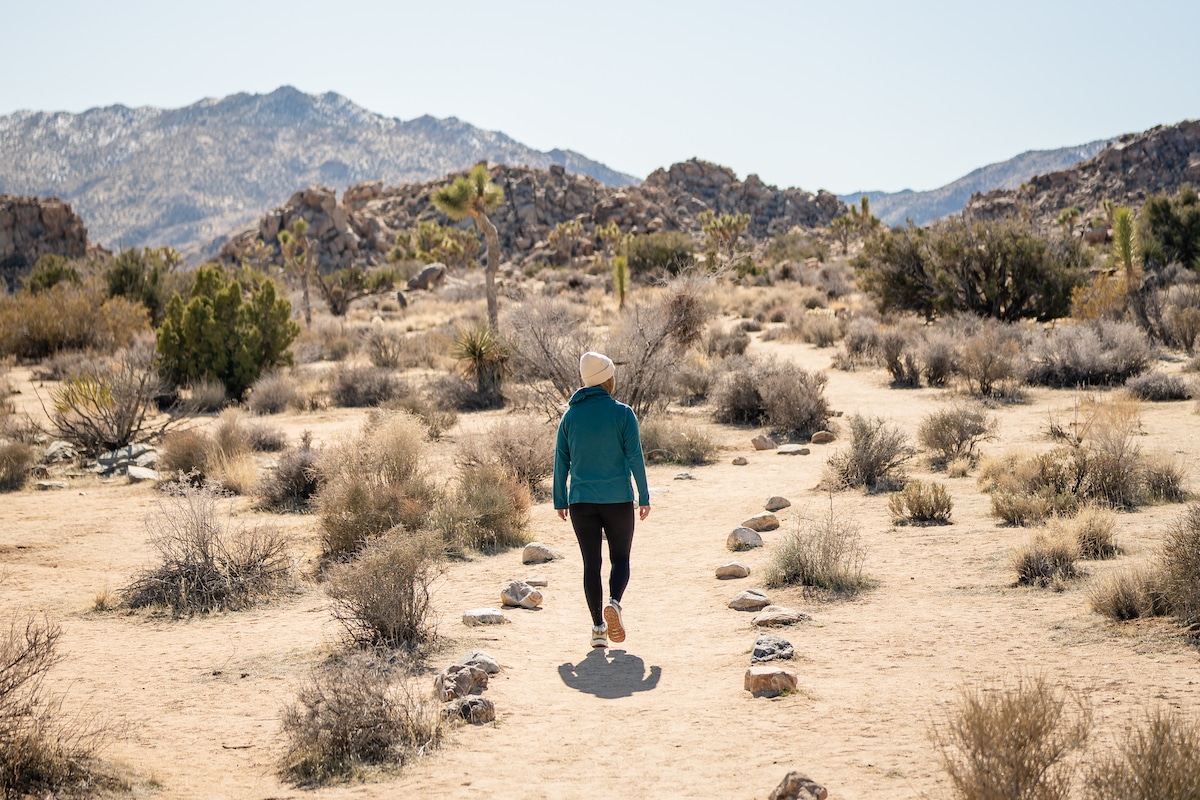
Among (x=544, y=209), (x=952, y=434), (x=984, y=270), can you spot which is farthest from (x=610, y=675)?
(x=544, y=209)

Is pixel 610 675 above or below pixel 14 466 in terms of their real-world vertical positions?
below

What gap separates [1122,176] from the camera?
85688 millimetres

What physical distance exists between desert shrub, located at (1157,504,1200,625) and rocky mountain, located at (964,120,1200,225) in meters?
79.4

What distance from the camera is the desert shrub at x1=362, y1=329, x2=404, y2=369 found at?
26578 millimetres

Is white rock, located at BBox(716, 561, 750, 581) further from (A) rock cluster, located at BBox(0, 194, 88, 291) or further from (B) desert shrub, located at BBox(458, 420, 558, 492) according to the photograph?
(A) rock cluster, located at BBox(0, 194, 88, 291)

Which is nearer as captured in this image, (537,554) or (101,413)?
(537,554)

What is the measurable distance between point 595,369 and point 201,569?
4.16m

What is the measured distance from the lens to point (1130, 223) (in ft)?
78.9

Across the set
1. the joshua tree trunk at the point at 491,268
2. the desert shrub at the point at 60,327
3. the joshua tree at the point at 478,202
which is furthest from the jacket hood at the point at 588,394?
the desert shrub at the point at 60,327

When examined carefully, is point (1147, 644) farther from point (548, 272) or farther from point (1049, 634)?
point (548, 272)

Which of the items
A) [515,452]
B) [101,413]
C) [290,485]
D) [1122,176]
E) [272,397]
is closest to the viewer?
[290,485]

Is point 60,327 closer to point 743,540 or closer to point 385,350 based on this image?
point 385,350

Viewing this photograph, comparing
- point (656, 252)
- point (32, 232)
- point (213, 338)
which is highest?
point (32, 232)

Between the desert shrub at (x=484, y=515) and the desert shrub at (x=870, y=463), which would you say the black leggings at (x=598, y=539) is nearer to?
the desert shrub at (x=484, y=515)
